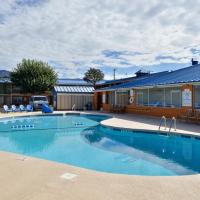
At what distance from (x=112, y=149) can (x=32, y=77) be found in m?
25.0

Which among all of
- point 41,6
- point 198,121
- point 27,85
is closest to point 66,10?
point 41,6

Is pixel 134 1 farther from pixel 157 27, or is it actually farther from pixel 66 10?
pixel 157 27

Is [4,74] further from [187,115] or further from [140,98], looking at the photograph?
[187,115]

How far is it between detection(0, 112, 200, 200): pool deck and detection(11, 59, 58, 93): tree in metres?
27.5

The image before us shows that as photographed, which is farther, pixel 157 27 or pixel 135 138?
pixel 157 27

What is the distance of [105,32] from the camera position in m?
18.5

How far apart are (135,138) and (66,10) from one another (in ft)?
25.0

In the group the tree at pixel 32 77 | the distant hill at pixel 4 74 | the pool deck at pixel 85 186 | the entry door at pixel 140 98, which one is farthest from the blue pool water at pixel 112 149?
the distant hill at pixel 4 74

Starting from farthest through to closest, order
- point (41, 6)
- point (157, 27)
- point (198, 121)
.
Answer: point (157, 27), point (198, 121), point (41, 6)

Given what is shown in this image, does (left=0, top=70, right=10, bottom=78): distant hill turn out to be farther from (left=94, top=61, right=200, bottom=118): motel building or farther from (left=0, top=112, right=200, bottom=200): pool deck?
(left=0, top=112, right=200, bottom=200): pool deck

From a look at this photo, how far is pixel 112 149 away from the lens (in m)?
9.91

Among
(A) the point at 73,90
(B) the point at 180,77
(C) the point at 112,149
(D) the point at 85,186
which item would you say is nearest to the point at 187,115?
(B) the point at 180,77

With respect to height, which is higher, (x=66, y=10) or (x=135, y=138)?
(x=66, y=10)

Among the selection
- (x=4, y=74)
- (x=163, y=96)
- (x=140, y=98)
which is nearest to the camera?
(x=163, y=96)
